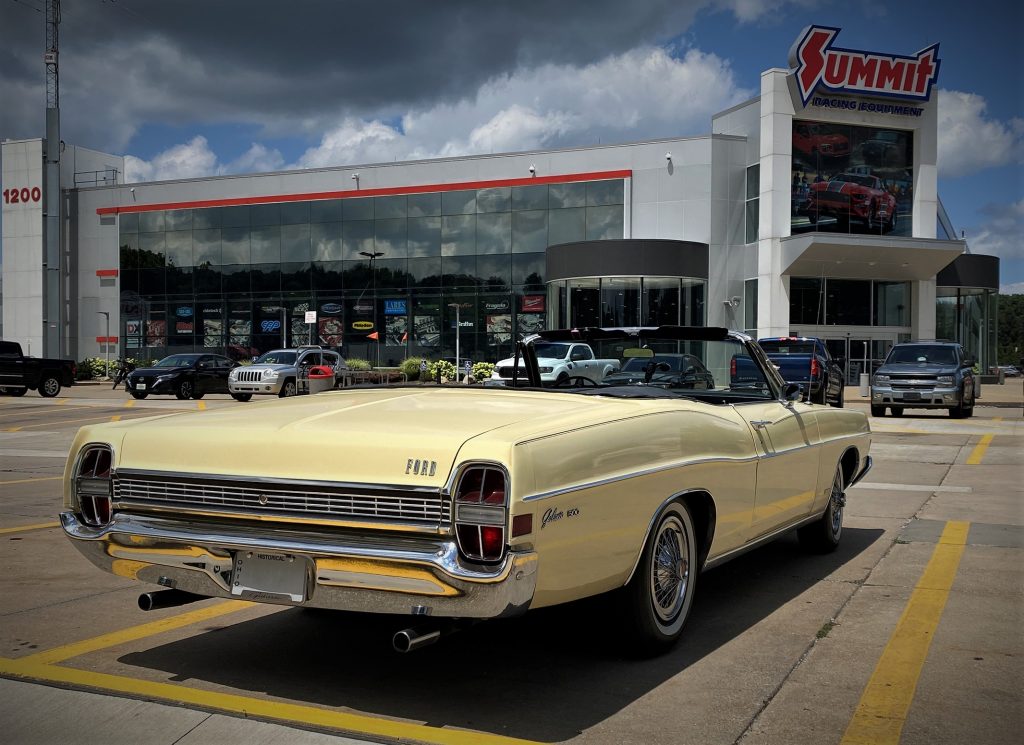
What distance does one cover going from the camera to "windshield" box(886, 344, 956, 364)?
22191mm

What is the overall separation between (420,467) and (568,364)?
2586 millimetres

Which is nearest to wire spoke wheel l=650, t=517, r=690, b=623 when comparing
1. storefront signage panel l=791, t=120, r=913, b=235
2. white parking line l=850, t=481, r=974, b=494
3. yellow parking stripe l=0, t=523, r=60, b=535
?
yellow parking stripe l=0, t=523, r=60, b=535

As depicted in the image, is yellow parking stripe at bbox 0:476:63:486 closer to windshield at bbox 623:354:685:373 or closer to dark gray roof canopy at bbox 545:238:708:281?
windshield at bbox 623:354:685:373

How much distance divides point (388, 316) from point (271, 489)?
46293 millimetres

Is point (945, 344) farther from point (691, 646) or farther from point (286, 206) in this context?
point (286, 206)

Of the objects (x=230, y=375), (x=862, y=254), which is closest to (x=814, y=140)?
(x=862, y=254)

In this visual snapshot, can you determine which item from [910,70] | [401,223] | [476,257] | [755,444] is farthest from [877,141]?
[755,444]

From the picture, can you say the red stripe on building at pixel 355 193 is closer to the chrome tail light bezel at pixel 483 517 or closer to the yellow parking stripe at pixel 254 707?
the yellow parking stripe at pixel 254 707

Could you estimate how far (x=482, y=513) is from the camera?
3.45 metres

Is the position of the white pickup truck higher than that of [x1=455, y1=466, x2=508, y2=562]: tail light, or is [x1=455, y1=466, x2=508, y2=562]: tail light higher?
the white pickup truck

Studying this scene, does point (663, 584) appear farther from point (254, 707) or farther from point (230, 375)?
point (230, 375)

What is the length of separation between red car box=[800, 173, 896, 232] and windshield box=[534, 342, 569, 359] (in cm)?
3697

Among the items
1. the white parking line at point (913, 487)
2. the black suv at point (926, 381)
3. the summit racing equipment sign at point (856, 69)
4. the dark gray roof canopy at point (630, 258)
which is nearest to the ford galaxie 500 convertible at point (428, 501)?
the white parking line at point (913, 487)

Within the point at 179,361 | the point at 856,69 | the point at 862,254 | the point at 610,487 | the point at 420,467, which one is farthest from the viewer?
the point at 862,254
